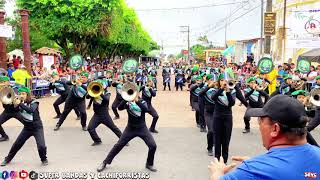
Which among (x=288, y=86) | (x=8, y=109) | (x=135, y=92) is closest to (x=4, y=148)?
(x=8, y=109)

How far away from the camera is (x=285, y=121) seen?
6.66 feet

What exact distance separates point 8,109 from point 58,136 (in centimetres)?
161

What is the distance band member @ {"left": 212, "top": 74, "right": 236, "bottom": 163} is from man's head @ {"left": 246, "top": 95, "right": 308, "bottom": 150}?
4.98m

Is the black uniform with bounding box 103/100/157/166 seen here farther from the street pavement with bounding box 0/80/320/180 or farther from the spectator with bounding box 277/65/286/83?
the spectator with bounding box 277/65/286/83

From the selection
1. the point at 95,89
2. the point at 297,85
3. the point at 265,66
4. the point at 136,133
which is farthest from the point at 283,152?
the point at 265,66

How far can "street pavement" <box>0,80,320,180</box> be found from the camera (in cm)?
725

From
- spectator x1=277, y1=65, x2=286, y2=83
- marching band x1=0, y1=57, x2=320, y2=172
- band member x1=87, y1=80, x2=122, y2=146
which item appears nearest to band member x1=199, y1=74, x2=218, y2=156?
marching band x1=0, y1=57, x2=320, y2=172

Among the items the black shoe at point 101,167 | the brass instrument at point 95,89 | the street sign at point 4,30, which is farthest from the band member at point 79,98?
the street sign at point 4,30

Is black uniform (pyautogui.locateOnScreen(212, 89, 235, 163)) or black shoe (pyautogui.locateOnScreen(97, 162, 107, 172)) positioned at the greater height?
black uniform (pyautogui.locateOnScreen(212, 89, 235, 163))

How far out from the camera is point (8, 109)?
8.96 m

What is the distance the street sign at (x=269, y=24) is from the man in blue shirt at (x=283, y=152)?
1342 centimetres

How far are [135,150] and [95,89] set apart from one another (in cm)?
166

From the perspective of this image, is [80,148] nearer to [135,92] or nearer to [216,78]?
[135,92]

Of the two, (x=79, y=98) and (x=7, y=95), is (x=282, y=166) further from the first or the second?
(x=79, y=98)
